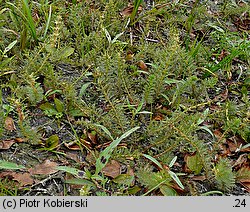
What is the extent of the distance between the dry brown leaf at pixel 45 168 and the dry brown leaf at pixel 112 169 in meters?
0.23

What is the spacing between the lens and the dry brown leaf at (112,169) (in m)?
1.90

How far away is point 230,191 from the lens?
1959 millimetres

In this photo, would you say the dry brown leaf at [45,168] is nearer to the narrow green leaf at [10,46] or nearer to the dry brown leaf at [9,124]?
the dry brown leaf at [9,124]

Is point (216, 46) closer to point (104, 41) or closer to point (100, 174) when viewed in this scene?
point (104, 41)

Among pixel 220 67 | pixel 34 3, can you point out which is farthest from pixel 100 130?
pixel 34 3

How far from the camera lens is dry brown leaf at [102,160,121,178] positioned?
1903 mm

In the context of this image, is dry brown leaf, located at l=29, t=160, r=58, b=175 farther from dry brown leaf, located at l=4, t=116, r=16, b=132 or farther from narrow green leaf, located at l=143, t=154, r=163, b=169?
narrow green leaf, located at l=143, t=154, r=163, b=169

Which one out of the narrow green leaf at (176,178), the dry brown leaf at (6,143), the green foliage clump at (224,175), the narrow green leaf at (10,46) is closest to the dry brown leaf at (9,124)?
the dry brown leaf at (6,143)

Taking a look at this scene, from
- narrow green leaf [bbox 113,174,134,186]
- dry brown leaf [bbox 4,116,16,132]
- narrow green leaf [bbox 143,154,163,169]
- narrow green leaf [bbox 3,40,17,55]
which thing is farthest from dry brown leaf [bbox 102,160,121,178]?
narrow green leaf [bbox 3,40,17,55]

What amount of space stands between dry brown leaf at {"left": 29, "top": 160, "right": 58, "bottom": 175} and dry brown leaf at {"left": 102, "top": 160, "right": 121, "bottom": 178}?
0.74 feet

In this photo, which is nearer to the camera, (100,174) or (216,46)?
(100,174)

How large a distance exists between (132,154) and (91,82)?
18.7 inches

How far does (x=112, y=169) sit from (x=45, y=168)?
30 centimetres

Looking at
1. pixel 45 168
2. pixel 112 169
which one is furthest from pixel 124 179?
pixel 45 168
